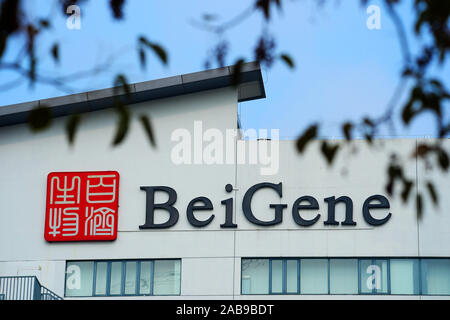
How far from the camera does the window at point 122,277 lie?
33.6m

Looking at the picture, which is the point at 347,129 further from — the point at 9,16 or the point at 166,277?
the point at 166,277

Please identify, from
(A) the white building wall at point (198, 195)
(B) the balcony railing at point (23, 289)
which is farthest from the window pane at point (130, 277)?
(B) the balcony railing at point (23, 289)

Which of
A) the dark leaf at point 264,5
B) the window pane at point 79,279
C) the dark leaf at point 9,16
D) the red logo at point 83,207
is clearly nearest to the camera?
the dark leaf at point 9,16

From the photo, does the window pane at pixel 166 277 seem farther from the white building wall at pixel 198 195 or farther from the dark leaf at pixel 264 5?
the dark leaf at pixel 264 5

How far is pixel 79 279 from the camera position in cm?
3425

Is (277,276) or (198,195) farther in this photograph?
(198,195)

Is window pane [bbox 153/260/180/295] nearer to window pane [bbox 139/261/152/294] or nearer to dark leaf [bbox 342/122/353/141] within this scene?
window pane [bbox 139/261/152/294]

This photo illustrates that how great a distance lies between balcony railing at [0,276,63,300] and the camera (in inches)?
1265

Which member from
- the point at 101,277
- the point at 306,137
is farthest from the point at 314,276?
the point at 306,137

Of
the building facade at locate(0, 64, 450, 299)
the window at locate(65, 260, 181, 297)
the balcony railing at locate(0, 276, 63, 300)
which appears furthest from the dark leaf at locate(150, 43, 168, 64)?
the window at locate(65, 260, 181, 297)

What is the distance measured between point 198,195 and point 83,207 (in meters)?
4.00

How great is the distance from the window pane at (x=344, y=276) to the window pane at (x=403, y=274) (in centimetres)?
124
